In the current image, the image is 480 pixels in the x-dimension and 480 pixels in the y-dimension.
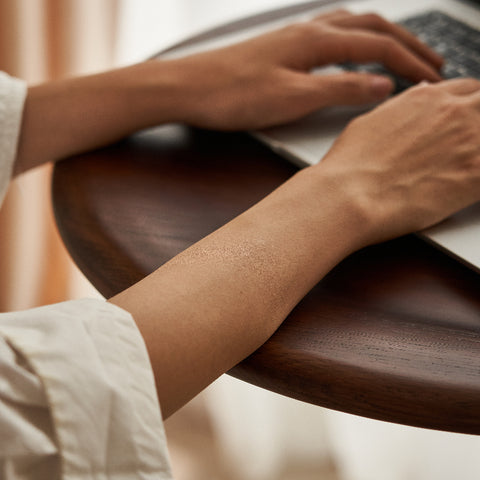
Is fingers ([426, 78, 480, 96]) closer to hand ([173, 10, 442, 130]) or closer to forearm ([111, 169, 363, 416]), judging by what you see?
hand ([173, 10, 442, 130])

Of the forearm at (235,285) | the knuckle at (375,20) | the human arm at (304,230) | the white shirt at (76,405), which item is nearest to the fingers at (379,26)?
the knuckle at (375,20)

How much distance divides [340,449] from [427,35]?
0.75 meters

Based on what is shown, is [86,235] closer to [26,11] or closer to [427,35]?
[427,35]

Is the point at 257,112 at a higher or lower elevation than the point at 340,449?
higher

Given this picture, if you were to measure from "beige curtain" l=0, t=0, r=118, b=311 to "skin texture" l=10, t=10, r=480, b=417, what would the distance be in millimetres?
581

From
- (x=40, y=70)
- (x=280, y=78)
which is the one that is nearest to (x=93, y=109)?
(x=280, y=78)

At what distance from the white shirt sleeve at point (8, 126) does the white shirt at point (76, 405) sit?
0.27m

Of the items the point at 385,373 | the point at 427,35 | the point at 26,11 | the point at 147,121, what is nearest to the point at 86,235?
the point at 147,121

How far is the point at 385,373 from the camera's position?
0.40 meters

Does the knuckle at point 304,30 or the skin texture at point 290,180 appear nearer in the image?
the skin texture at point 290,180

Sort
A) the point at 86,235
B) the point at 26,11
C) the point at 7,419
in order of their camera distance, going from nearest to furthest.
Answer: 1. the point at 7,419
2. the point at 86,235
3. the point at 26,11

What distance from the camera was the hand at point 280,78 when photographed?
2.01 ft

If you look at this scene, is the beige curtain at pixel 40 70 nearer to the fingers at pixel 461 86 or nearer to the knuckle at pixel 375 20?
the knuckle at pixel 375 20

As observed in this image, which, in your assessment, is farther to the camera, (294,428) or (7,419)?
(294,428)
